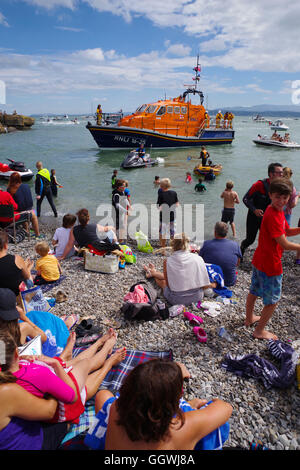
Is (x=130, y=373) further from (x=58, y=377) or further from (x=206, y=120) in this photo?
(x=206, y=120)

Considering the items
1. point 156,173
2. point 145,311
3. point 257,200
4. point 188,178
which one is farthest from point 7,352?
point 156,173

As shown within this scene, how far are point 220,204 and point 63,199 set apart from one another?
22.9 ft

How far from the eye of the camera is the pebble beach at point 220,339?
2545 mm

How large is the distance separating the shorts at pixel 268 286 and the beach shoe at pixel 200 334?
2.81 feet

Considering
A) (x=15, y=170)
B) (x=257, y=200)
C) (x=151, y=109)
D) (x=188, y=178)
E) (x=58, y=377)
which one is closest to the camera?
(x=58, y=377)

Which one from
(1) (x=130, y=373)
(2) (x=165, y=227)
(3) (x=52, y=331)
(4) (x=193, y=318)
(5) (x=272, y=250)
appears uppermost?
(5) (x=272, y=250)

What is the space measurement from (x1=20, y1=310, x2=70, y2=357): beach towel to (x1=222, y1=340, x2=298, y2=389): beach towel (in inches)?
73.3

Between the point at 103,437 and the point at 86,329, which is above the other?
the point at 103,437

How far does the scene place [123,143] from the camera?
83.3ft

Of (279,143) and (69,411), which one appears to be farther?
(279,143)

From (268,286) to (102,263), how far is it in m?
3.20

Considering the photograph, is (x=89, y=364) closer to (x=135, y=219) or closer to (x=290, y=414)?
(x=290, y=414)

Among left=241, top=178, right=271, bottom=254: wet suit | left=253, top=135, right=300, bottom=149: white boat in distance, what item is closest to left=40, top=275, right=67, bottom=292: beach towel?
left=241, top=178, right=271, bottom=254: wet suit

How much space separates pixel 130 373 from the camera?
1.49m
